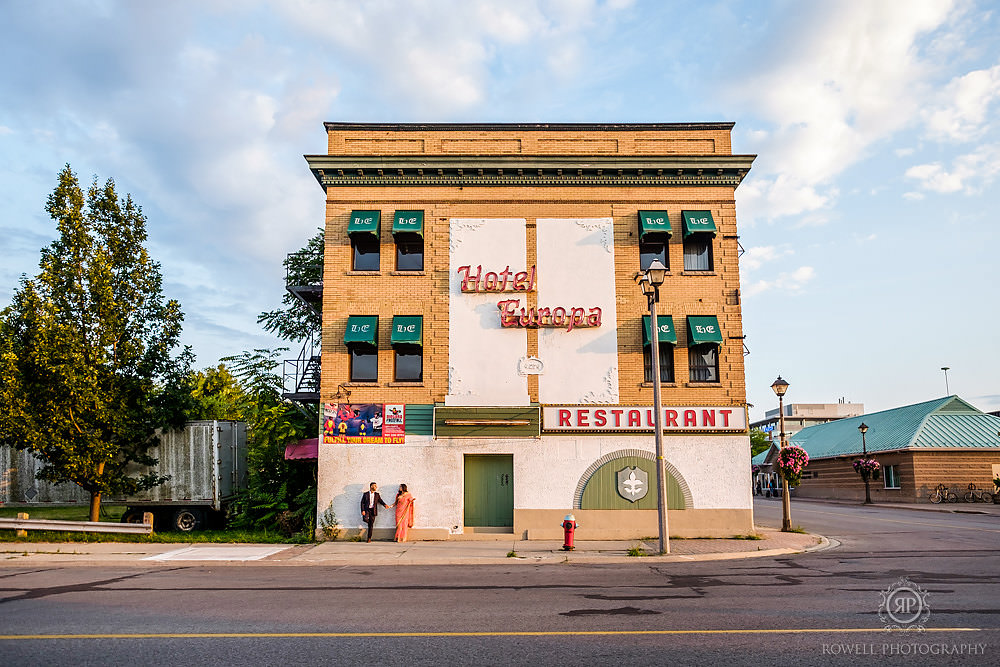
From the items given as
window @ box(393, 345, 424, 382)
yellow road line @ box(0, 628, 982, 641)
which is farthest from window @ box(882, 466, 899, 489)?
yellow road line @ box(0, 628, 982, 641)

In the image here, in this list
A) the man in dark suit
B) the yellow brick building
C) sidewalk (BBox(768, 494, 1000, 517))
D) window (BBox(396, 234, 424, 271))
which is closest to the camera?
the man in dark suit

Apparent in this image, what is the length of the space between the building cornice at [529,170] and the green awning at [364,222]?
3.67ft

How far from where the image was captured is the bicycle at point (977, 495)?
3959cm

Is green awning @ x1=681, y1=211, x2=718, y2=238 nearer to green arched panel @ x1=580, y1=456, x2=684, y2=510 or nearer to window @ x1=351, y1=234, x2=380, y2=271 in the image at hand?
green arched panel @ x1=580, y1=456, x2=684, y2=510

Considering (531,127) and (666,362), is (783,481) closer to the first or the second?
(666,362)

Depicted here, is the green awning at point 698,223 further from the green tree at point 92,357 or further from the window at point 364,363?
the green tree at point 92,357

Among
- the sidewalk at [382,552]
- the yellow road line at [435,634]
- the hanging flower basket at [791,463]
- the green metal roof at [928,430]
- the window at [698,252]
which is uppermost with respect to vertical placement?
the window at [698,252]

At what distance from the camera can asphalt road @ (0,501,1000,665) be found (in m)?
7.03

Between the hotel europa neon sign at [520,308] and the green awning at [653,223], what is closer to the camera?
the hotel europa neon sign at [520,308]

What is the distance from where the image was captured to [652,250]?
73.3ft

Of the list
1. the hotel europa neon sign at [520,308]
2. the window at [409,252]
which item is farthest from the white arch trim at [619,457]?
the window at [409,252]
